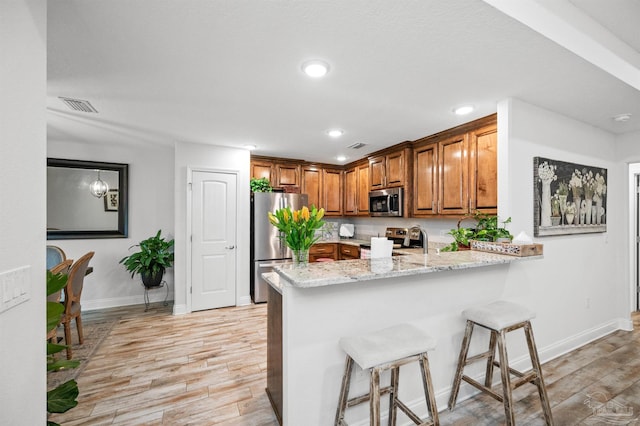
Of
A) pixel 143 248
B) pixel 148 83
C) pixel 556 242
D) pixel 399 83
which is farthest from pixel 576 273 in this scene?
pixel 143 248

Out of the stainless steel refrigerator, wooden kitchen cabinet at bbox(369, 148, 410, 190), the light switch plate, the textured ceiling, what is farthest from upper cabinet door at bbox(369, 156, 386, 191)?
the light switch plate

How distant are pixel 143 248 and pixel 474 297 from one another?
4.05 metres

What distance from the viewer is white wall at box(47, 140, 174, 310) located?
3.96m

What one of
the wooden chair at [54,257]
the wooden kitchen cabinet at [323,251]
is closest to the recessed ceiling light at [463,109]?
the wooden kitchen cabinet at [323,251]

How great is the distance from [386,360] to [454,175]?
243 cm

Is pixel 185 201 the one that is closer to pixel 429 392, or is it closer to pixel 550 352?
pixel 429 392

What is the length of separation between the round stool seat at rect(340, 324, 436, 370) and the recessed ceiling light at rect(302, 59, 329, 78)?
1.68 metres

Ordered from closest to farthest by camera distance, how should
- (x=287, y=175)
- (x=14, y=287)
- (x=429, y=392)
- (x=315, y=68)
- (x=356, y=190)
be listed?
(x=14, y=287) < (x=429, y=392) < (x=315, y=68) < (x=287, y=175) < (x=356, y=190)

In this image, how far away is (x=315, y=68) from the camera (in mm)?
1842

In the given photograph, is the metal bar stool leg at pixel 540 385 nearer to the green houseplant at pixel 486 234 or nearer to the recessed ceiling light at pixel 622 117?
the green houseplant at pixel 486 234

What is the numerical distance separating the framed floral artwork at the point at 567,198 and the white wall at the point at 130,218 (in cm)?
472

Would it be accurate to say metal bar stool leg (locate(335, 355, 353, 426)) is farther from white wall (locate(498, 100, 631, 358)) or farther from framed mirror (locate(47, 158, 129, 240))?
framed mirror (locate(47, 158, 129, 240))

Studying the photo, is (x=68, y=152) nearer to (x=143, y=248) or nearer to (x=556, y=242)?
(x=143, y=248)

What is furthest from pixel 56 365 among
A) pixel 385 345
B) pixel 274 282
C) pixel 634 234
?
pixel 634 234
